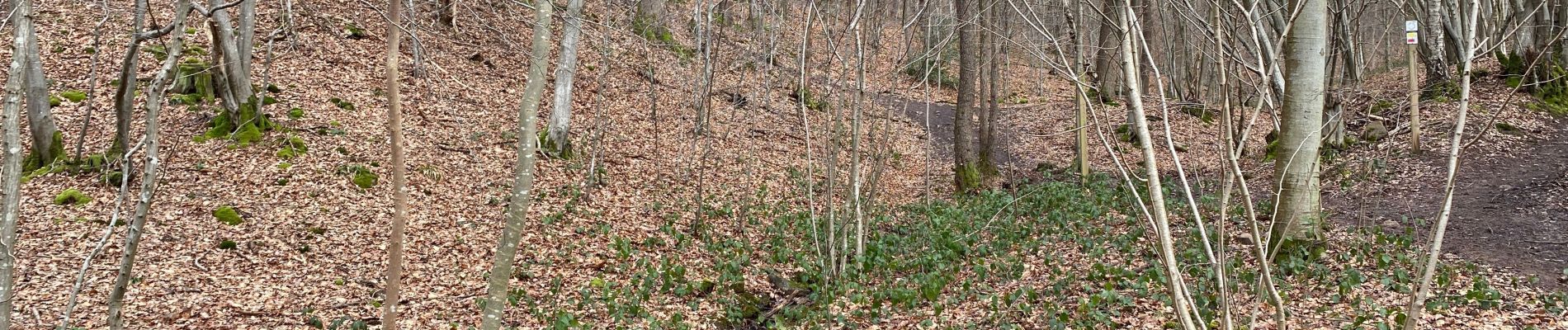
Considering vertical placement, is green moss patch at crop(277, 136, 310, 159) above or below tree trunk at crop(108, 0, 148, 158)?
below

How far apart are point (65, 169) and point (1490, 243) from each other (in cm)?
1439

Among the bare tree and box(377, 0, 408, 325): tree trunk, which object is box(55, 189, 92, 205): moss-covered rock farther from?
the bare tree

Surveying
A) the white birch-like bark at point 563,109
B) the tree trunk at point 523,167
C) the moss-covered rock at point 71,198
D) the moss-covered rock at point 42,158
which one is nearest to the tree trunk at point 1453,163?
the tree trunk at point 523,167

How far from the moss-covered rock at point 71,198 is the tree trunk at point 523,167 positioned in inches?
254

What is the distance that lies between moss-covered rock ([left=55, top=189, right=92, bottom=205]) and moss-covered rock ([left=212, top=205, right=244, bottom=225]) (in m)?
1.33

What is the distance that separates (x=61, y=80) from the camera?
449 inches

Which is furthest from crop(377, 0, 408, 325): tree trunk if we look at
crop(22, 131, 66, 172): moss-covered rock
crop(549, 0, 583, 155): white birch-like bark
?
crop(22, 131, 66, 172): moss-covered rock

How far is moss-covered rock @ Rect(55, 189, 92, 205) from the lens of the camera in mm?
8602

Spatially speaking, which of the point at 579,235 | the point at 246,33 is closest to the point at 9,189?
the point at 579,235

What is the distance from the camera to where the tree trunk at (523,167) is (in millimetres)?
5051

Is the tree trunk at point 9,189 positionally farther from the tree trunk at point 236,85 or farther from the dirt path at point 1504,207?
the dirt path at point 1504,207

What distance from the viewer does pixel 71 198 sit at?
8.68m

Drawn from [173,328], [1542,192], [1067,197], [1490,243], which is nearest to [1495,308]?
[1490,243]

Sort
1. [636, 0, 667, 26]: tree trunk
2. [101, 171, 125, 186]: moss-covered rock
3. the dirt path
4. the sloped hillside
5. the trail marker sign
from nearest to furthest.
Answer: the dirt path, the sloped hillside, [101, 171, 125, 186]: moss-covered rock, the trail marker sign, [636, 0, 667, 26]: tree trunk
